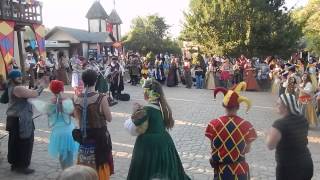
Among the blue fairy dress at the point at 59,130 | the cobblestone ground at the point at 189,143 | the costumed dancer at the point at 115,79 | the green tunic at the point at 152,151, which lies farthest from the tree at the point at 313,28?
the green tunic at the point at 152,151

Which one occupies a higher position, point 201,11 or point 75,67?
point 201,11

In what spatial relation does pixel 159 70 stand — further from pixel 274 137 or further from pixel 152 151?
pixel 274 137

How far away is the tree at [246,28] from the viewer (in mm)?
23547

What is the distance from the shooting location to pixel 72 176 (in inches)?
104

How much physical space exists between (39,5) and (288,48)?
45.7 ft

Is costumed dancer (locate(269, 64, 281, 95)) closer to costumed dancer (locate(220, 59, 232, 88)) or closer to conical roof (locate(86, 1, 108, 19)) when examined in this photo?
costumed dancer (locate(220, 59, 232, 88))

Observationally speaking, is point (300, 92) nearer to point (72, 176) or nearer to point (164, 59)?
point (72, 176)

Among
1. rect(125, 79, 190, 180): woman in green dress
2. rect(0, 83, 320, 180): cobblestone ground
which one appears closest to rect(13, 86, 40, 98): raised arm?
rect(0, 83, 320, 180): cobblestone ground

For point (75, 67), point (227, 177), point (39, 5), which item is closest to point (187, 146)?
point (227, 177)

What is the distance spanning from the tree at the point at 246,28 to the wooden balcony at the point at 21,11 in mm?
9105

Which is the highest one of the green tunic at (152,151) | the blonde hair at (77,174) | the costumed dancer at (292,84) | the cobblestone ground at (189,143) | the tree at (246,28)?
the tree at (246,28)

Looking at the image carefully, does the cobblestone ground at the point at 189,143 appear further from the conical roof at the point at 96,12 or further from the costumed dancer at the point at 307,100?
the conical roof at the point at 96,12

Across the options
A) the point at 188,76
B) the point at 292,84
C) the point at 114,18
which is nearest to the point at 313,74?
the point at 292,84

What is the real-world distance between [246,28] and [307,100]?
43.8 ft
